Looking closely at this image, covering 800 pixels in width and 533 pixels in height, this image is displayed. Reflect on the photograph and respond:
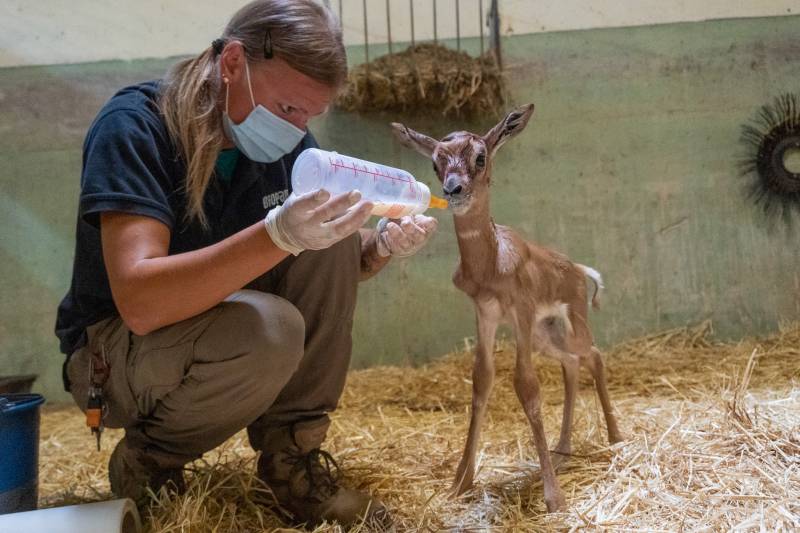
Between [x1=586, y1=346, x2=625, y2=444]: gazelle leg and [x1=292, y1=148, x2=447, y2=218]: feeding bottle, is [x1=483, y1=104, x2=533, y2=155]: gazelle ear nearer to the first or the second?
[x1=292, y1=148, x2=447, y2=218]: feeding bottle

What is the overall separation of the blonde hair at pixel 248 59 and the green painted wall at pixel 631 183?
233 centimetres

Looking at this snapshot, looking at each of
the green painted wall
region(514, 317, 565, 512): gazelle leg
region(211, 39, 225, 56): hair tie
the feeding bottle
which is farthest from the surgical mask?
the green painted wall

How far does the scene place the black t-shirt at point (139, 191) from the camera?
193cm

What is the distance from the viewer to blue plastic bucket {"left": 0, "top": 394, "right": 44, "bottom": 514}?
215 cm

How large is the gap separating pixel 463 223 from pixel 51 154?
305 centimetres

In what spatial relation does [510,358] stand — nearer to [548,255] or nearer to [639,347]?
[639,347]

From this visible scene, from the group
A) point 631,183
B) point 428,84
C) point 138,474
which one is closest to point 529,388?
point 138,474

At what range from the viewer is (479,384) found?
2.62m

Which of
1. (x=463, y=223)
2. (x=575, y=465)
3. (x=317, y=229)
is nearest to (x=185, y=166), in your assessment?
(x=317, y=229)

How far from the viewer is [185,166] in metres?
2.17

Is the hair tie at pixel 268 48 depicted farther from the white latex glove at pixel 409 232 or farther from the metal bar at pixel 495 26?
the metal bar at pixel 495 26

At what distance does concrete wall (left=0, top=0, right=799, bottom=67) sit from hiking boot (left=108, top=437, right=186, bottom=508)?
2.94 metres

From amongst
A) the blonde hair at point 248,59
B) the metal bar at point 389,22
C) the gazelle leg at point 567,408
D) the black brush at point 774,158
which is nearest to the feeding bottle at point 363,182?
the blonde hair at point 248,59

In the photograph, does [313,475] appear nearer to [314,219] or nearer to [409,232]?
[409,232]
